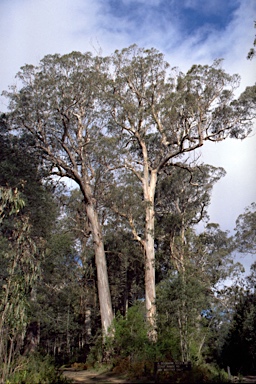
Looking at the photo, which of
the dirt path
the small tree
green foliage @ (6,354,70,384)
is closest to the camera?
green foliage @ (6,354,70,384)

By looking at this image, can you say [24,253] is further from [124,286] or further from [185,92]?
[124,286]

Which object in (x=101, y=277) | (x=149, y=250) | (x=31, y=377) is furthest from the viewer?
(x=149, y=250)

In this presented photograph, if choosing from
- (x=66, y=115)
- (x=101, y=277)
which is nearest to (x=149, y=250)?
(x=101, y=277)

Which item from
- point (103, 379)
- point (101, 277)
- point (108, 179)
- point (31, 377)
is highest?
point (108, 179)

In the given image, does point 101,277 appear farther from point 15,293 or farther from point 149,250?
point 15,293

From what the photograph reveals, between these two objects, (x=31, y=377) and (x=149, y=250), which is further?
(x=149, y=250)

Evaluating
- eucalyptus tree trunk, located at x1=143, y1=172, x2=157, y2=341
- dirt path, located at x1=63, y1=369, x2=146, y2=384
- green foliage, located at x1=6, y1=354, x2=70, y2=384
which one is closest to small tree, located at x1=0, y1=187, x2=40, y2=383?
green foliage, located at x1=6, y1=354, x2=70, y2=384

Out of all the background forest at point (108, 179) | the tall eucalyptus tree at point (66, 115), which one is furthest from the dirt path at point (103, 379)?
the tall eucalyptus tree at point (66, 115)

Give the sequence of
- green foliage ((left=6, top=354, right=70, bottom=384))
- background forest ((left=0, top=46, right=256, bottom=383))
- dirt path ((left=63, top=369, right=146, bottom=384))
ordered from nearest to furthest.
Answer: green foliage ((left=6, top=354, right=70, bottom=384)) → dirt path ((left=63, top=369, right=146, bottom=384)) → background forest ((left=0, top=46, right=256, bottom=383))

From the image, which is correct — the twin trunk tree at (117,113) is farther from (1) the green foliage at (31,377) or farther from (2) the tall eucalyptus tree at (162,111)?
(1) the green foliage at (31,377)

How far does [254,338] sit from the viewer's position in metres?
19.6

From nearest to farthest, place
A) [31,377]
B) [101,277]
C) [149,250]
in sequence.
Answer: [31,377], [101,277], [149,250]

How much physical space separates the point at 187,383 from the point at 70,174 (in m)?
11.7

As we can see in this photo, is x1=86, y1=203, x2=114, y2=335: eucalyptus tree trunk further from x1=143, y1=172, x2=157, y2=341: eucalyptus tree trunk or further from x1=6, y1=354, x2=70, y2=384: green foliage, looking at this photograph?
x1=6, y1=354, x2=70, y2=384: green foliage
